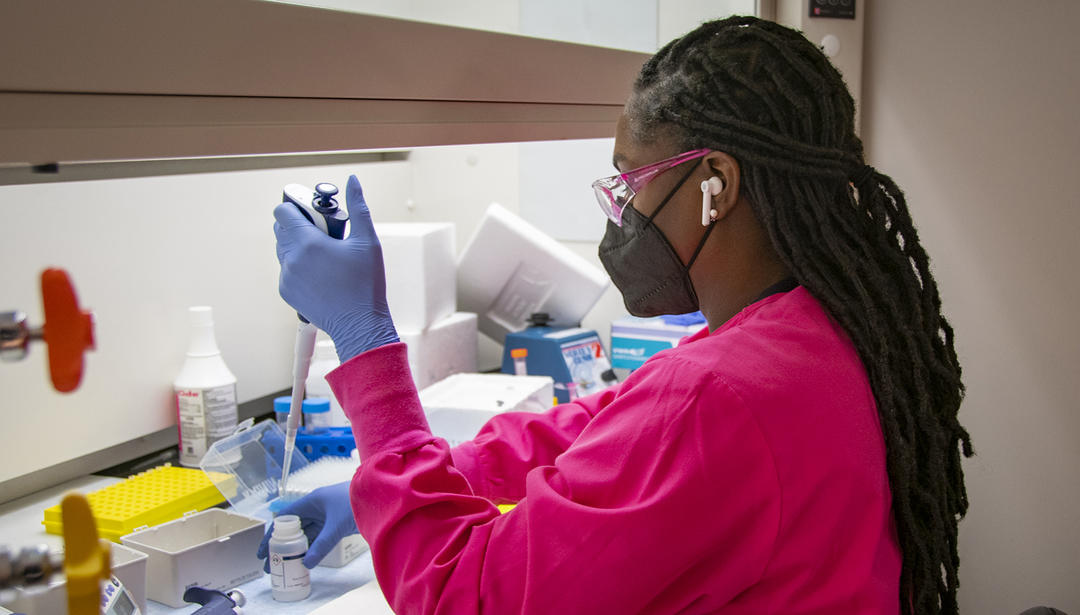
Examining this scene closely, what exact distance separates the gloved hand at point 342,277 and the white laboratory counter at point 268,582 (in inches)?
15.9

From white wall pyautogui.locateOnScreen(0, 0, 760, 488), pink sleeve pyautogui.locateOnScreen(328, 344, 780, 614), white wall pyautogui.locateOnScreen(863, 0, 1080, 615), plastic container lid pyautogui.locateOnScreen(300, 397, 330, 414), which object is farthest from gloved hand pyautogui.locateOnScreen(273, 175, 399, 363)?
white wall pyautogui.locateOnScreen(863, 0, 1080, 615)

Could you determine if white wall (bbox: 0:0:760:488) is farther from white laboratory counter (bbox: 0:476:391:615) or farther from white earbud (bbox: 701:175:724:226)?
white earbud (bbox: 701:175:724:226)

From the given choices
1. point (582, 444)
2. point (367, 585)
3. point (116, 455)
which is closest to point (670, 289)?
point (582, 444)

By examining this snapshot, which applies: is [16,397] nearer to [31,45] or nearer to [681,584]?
[31,45]

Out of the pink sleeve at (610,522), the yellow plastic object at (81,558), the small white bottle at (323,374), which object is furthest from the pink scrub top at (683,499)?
the small white bottle at (323,374)

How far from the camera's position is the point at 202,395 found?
1.73 m

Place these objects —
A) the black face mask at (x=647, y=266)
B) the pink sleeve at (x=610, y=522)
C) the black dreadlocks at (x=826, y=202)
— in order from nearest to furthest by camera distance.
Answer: the pink sleeve at (x=610, y=522)
the black dreadlocks at (x=826, y=202)
the black face mask at (x=647, y=266)

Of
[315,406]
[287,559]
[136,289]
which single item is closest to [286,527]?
[287,559]

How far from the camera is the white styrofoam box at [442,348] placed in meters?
2.00

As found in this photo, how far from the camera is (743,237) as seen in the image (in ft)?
3.40

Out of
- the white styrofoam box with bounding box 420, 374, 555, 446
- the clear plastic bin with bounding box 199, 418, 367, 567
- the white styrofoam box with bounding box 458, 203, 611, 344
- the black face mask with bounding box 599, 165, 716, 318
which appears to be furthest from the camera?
the white styrofoam box with bounding box 458, 203, 611, 344

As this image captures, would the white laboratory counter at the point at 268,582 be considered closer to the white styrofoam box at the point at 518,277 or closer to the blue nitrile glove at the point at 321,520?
the blue nitrile glove at the point at 321,520

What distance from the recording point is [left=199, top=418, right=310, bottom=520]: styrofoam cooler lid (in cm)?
150

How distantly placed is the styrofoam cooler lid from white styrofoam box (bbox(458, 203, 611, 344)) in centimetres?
74
